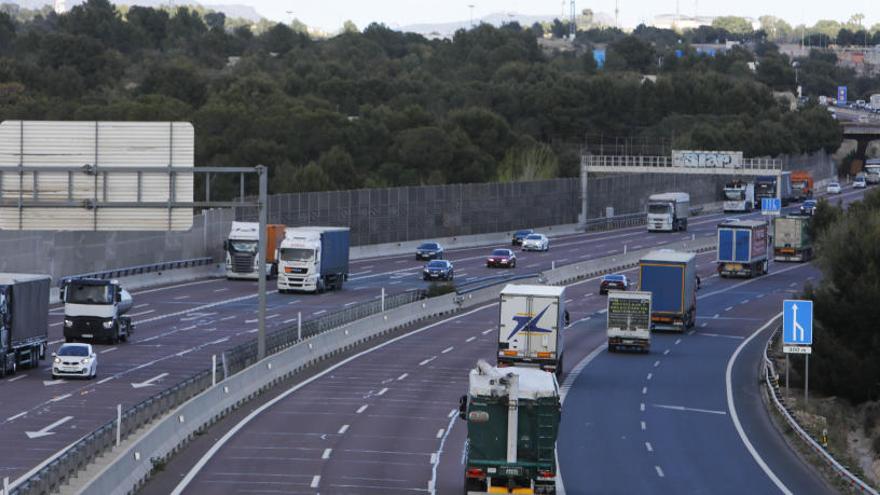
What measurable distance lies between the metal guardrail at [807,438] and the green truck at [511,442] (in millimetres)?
7274

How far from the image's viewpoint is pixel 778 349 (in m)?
66.4

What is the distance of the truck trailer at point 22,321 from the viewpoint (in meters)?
50.6

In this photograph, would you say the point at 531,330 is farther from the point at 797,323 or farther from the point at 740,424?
the point at 797,323

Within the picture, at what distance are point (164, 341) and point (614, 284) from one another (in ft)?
106

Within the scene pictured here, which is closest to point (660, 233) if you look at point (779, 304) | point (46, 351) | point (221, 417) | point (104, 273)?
point (779, 304)

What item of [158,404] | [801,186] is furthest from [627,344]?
[801,186]

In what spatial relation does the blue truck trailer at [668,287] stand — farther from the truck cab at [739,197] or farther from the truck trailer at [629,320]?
the truck cab at [739,197]

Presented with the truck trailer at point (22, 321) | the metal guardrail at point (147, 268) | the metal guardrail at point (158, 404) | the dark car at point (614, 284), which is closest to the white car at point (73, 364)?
the truck trailer at point (22, 321)

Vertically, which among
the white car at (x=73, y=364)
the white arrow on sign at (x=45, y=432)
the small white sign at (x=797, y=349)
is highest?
the small white sign at (x=797, y=349)

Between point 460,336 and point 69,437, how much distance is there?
1198 inches

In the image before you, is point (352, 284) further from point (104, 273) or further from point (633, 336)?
point (633, 336)

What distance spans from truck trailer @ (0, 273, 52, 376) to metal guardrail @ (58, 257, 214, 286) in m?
21.7

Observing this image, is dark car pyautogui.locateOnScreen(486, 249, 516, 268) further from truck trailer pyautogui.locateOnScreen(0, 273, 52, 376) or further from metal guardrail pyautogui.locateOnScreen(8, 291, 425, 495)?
truck trailer pyautogui.locateOnScreen(0, 273, 52, 376)

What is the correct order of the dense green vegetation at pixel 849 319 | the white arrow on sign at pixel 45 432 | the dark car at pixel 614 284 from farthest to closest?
the dark car at pixel 614 284 < the dense green vegetation at pixel 849 319 < the white arrow on sign at pixel 45 432
